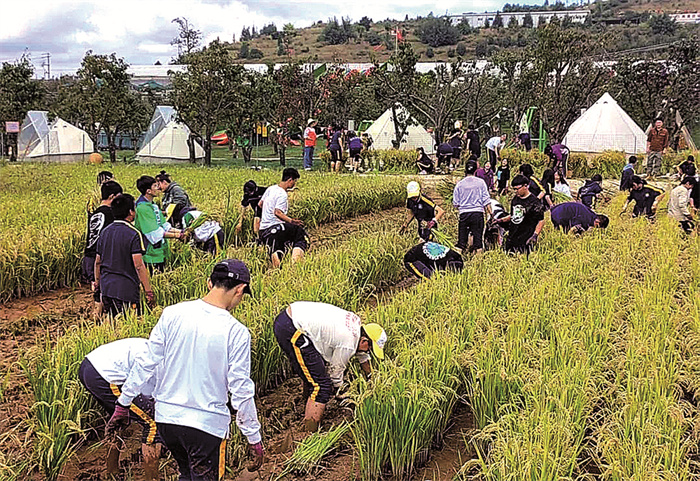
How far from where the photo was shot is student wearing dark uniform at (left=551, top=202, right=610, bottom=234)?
8328mm

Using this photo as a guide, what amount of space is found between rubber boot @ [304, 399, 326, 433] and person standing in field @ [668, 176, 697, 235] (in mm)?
6908

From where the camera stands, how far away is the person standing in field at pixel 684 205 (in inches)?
354

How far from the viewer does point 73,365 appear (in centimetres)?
371

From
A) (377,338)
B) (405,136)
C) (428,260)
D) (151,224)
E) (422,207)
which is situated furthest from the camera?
(405,136)

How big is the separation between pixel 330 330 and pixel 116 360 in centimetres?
111

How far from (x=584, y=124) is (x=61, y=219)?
52.8ft

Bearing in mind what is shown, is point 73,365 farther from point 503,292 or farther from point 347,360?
point 503,292

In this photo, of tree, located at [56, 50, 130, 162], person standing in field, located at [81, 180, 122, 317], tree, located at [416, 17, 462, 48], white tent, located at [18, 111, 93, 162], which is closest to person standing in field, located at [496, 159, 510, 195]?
person standing in field, located at [81, 180, 122, 317]

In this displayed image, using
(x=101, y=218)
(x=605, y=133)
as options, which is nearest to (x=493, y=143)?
(x=605, y=133)

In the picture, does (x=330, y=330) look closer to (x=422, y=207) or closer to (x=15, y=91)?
(x=422, y=207)

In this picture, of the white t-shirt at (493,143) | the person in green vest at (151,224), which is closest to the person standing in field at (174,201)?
the person in green vest at (151,224)

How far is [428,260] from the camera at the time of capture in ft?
20.9

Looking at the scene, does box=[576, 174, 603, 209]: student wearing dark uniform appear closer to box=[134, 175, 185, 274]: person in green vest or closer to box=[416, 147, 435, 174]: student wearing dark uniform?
box=[416, 147, 435, 174]: student wearing dark uniform

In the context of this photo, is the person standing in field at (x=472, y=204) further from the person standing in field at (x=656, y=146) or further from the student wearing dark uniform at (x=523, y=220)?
the person standing in field at (x=656, y=146)
